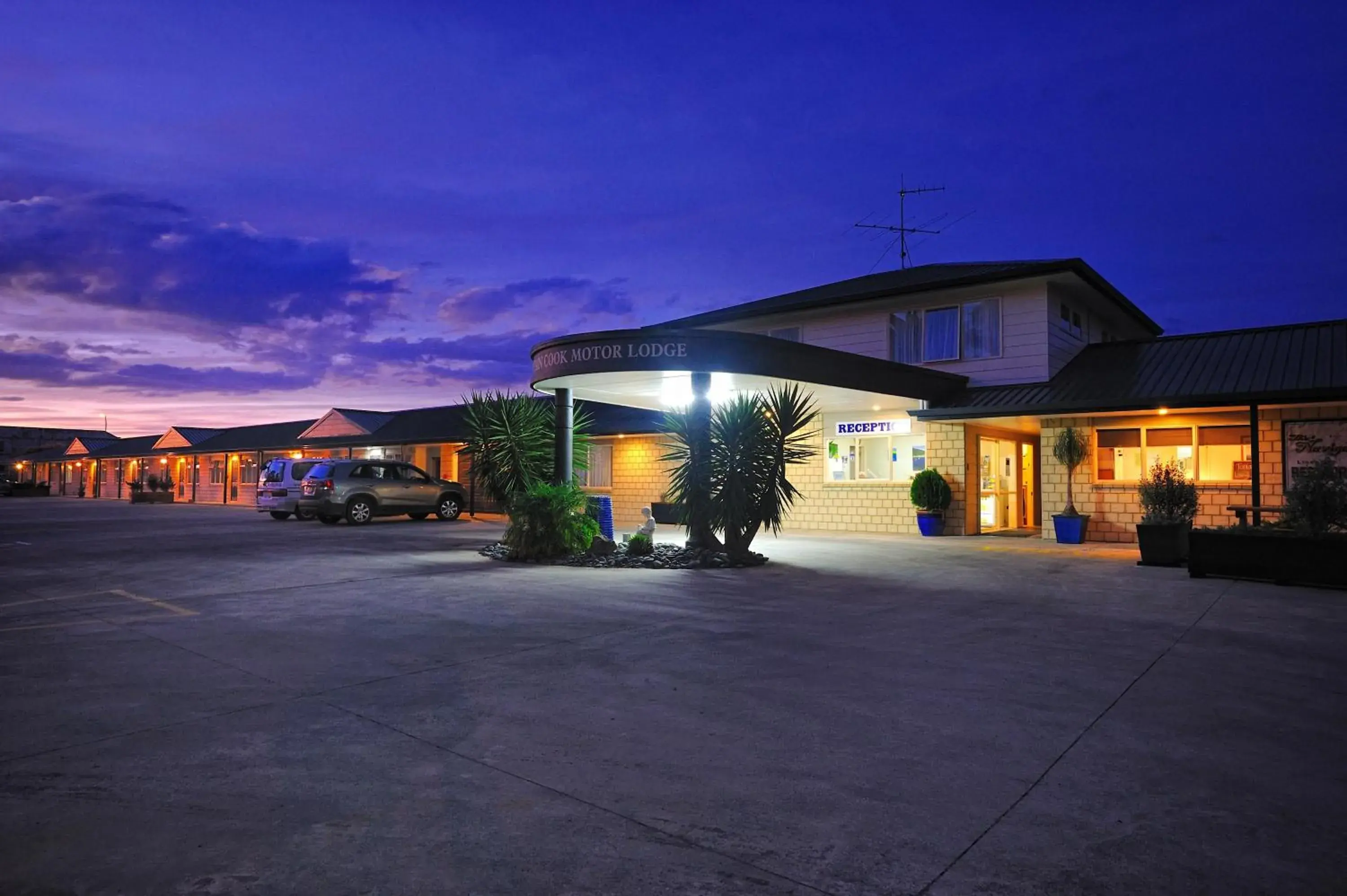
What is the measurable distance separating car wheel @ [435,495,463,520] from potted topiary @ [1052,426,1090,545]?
16436 mm

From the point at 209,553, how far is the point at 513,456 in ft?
19.9

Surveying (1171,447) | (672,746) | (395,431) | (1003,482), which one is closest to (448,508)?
(395,431)

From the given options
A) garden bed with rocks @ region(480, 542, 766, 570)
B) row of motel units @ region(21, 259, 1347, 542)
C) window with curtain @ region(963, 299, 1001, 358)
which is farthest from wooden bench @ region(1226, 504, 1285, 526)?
garden bed with rocks @ region(480, 542, 766, 570)

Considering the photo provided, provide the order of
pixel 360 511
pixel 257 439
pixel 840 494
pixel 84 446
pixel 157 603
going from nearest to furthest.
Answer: pixel 157 603, pixel 840 494, pixel 360 511, pixel 257 439, pixel 84 446

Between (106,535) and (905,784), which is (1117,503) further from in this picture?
(106,535)

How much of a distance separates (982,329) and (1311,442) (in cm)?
631

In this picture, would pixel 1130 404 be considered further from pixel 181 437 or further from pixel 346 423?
pixel 181 437

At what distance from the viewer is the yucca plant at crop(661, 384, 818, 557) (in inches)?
489

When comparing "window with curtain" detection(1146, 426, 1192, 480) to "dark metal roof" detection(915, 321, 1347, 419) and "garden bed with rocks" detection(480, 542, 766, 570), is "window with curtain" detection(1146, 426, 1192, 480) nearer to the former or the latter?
"dark metal roof" detection(915, 321, 1347, 419)

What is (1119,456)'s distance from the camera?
1605cm

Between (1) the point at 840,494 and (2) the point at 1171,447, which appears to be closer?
(2) the point at 1171,447

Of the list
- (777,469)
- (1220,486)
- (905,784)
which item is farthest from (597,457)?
(905,784)

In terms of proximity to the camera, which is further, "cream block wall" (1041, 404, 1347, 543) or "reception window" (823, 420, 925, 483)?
"reception window" (823, 420, 925, 483)

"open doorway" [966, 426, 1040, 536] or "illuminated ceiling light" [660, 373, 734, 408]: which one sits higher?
"illuminated ceiling light" [660, 373, 734, 408]
